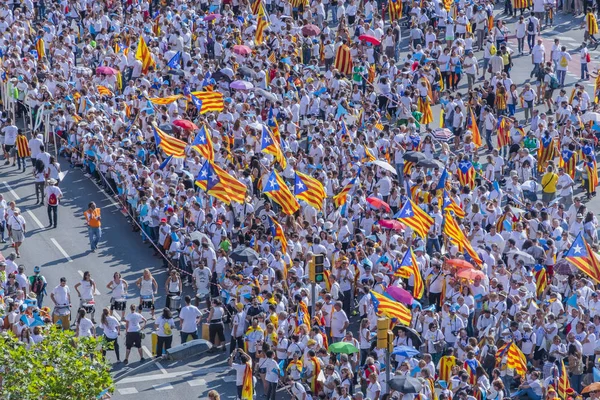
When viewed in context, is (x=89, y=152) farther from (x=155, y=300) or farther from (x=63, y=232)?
(x=155, y=300)

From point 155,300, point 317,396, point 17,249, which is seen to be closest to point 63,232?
point 17,249

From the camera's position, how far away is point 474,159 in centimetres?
4488

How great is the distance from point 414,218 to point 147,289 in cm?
677

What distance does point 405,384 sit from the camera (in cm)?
3164

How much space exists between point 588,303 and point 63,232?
15.3m

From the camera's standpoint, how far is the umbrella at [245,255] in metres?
38.5

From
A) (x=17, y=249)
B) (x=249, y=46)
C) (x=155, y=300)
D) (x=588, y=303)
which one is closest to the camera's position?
(x=588, y=303)

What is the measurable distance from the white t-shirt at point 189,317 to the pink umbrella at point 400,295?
4.58 metres

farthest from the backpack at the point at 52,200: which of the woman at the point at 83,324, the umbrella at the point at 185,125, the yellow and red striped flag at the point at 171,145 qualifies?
the woman at the point at 83,324

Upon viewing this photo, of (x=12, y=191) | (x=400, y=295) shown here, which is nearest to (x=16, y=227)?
(x=12, y=191)

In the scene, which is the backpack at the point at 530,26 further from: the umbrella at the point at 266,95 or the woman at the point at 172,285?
the woman at the point at 172,285

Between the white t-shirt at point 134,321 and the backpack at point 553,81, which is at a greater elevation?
the backpack at point 553,81

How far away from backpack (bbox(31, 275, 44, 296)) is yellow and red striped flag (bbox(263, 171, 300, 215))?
6.11 m

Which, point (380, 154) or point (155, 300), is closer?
point (155, 300)
